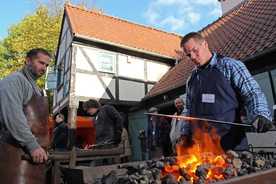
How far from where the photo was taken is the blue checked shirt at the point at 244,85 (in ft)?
5.51

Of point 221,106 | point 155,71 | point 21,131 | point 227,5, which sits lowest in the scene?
point 21,131

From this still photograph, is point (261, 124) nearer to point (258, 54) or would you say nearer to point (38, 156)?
point (38, 156)

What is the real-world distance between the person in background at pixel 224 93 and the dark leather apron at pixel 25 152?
1.49m

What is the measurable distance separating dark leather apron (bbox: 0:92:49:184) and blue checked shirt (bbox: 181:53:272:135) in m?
1.72

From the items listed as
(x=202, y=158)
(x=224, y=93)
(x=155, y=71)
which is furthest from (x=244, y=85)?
(x=155, y=71)

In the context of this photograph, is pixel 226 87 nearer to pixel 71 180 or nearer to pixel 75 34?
pixel 71 180

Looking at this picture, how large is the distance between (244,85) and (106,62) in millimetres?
7521

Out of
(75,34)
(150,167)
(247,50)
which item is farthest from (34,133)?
(75,34)

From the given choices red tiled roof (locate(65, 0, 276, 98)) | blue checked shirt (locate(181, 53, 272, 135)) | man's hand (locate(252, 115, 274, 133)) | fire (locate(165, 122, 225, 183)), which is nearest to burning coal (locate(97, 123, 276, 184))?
fire (locate(165, 122, 225, 183))

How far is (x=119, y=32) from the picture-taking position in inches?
400

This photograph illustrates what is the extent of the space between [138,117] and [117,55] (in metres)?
3.04

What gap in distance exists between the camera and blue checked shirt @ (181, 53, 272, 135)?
66.1 inches

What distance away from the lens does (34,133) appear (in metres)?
1.82

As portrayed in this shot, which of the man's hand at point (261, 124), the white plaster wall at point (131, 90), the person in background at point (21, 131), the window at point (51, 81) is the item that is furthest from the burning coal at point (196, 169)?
the window at point (51, 81)
